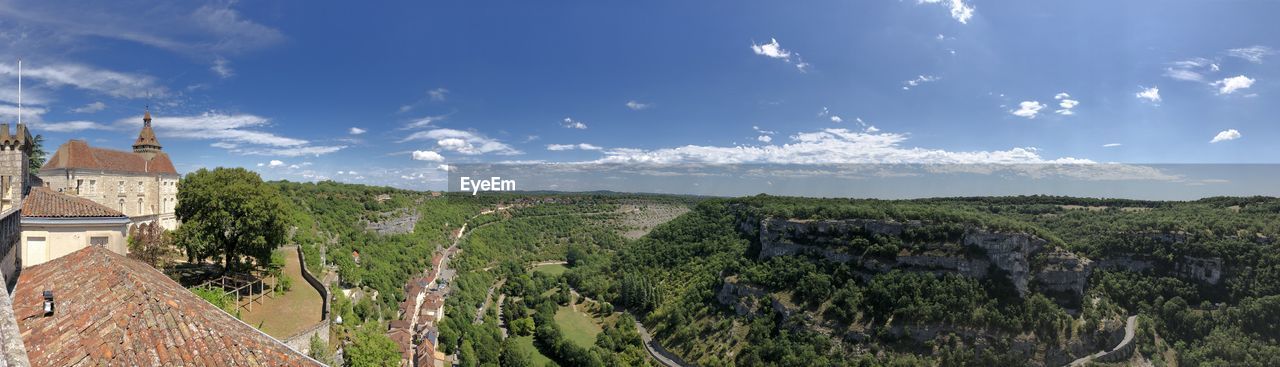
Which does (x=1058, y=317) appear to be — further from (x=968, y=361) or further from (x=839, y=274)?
(x=839, y=274)

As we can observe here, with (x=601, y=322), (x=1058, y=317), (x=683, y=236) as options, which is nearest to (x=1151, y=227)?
(x=1058, y=317)

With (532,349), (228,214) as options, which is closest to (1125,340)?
(532,349)

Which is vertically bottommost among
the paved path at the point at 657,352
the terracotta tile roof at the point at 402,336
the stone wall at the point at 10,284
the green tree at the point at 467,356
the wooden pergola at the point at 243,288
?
the paved path at the point at 657,352

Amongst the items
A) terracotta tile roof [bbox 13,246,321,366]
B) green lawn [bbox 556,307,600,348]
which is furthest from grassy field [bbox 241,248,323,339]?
green lawn [bbox 556,307,600,348]

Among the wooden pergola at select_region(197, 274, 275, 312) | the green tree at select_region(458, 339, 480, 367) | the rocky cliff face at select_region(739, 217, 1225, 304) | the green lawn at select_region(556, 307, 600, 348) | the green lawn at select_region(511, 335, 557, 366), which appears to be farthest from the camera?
the green lawn at select_region(556, 307, 600, 348)

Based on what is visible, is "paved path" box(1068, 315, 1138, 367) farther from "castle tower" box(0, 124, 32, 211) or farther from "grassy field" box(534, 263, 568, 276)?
"grassy field" box(534, 263, 568, 276)

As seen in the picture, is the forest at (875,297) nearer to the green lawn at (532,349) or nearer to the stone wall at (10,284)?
the green lawn at (532,349)

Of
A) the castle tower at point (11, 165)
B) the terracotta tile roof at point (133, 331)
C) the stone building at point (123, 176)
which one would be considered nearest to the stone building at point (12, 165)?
the castle tower at point (11, 165)
